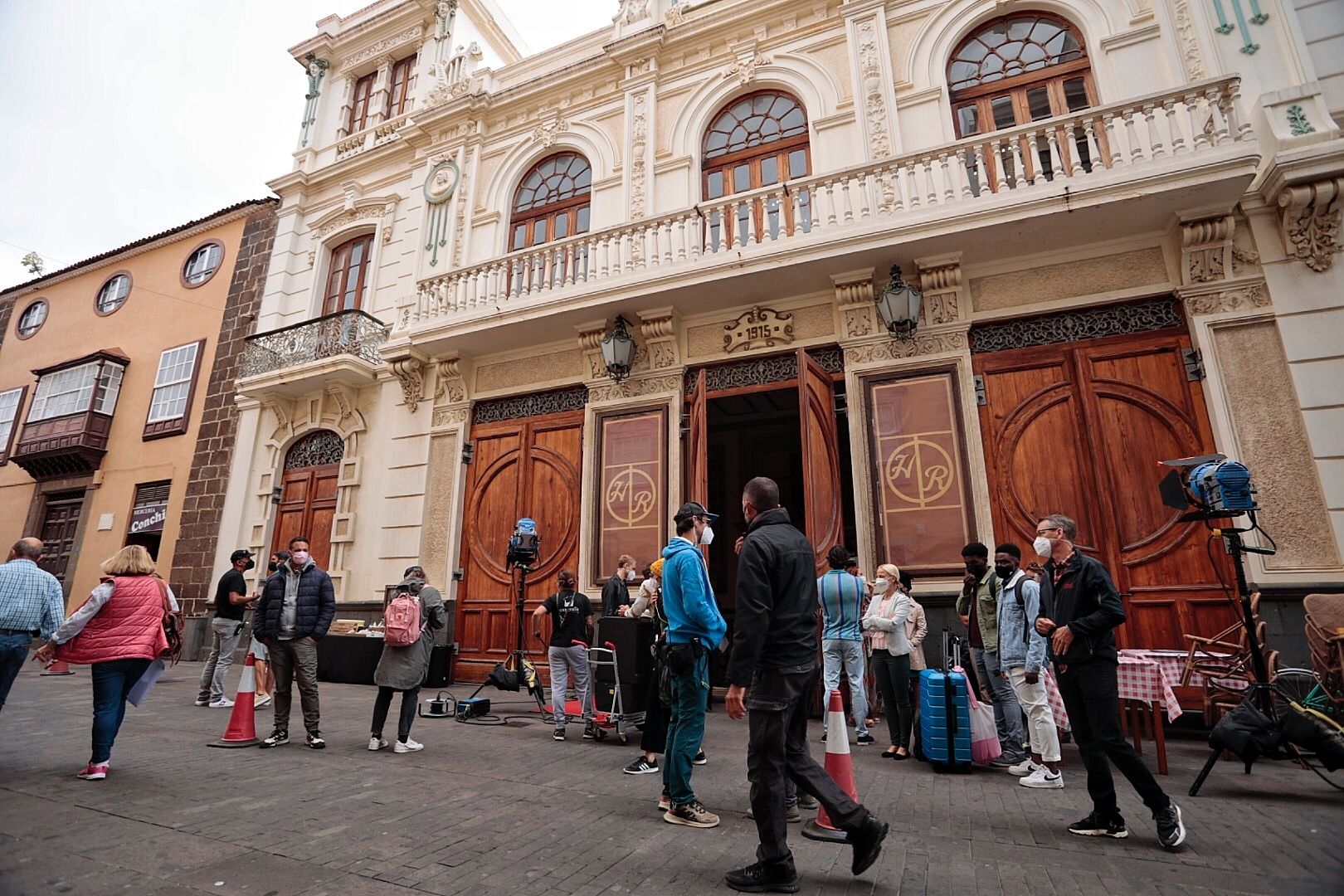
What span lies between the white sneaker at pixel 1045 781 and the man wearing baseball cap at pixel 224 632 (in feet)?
27.1

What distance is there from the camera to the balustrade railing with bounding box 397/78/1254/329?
23.7ft

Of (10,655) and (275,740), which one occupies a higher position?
(10,655)

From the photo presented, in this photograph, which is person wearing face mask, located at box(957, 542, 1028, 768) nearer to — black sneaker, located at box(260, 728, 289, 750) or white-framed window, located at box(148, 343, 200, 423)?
black sneaker, located at box(260, 728, 289, 750)

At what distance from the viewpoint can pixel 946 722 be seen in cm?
507

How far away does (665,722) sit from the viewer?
16.5ft

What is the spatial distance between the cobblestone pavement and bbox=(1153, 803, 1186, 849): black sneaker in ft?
0.23

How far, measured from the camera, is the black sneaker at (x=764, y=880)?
2756 mm

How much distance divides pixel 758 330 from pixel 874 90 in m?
3.95

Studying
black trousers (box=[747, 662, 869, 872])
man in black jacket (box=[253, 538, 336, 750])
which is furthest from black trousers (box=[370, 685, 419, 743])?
black trousers (box=[747, 662, 869, 872])

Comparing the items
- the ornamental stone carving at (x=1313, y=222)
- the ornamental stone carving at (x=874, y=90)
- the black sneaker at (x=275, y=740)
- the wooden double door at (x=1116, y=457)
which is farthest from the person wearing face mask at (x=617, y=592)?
the ornamental stone carving at (x=1313, y=222)

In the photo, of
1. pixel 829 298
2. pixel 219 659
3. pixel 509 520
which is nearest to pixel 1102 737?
pixel 829 298

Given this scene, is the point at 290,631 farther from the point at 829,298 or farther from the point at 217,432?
the point at 217,432

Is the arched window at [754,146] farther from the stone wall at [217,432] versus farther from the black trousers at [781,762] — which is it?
the stone wall at [217,432]

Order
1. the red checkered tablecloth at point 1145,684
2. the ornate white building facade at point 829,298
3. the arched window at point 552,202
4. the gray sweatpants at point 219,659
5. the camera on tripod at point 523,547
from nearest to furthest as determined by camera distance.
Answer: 1. the red checkered tablecloth at point 1145,684
2. the ornate white building facade at point 829,298
3. the gray sweatpants at point 219,659
4. the camera on tripod at point 523,547
5. the arched window at point 552,202
